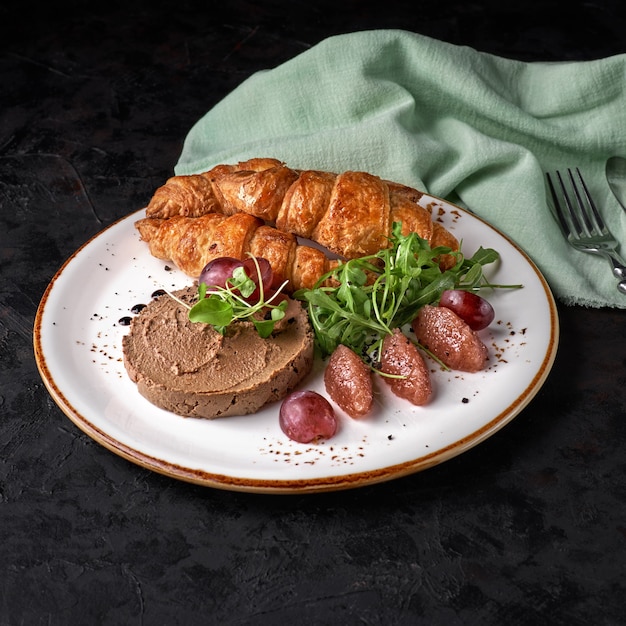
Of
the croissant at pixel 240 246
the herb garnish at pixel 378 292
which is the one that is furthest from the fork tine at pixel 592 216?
the croissant at pixel 240 246

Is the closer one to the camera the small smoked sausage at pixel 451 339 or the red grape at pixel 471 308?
the small smoked sausage at pixel 451 339

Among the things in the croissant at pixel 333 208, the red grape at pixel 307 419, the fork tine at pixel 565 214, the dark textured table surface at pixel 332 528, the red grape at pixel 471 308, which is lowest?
the dark textured table surface at pixel 332 528

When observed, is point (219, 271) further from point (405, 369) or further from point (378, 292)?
point (405, 369)

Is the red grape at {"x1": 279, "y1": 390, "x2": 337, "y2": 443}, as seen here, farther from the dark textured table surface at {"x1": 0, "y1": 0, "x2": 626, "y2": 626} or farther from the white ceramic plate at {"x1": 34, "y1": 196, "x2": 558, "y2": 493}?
the dark textured table surface at {"x1": 0, "y1": 0, "x2": 626, "y2": 626}

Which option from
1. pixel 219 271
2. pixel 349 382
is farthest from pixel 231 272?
pixel 349 382

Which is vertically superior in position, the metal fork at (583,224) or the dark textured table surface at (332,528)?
the metal fork at (583,224)

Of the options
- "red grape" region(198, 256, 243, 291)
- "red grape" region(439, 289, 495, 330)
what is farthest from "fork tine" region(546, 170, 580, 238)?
"red grape" region(198, 256, 243, 291)

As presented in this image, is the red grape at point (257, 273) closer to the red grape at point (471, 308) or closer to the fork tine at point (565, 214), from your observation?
the red grape at point (471, 308)
